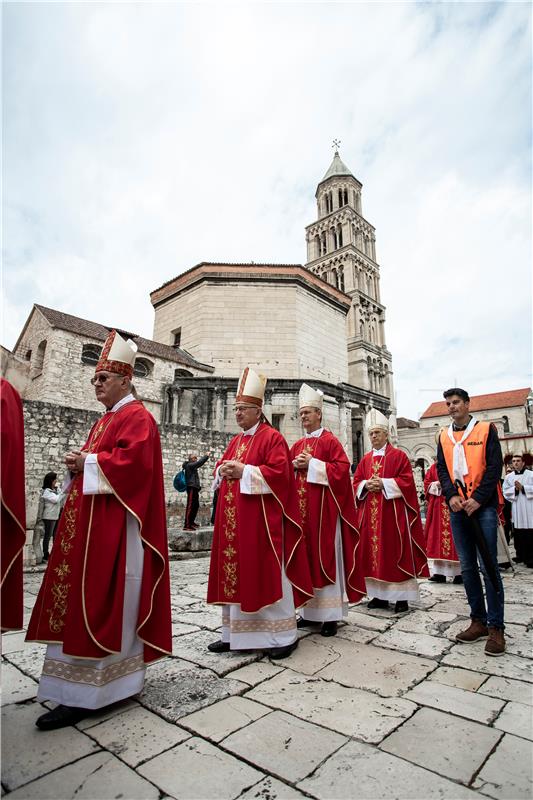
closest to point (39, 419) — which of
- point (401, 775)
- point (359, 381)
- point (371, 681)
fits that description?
point (371, 681)

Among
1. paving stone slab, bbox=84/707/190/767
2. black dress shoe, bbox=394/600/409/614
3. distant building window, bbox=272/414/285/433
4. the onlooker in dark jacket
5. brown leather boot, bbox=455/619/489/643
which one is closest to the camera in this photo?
paving stone slab, bbox=84/707/190/767

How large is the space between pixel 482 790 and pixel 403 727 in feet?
1.64

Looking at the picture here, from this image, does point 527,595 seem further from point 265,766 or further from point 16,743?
point 16,743

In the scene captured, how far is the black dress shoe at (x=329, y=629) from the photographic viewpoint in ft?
12.2

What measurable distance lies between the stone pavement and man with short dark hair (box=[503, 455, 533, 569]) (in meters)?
5.35

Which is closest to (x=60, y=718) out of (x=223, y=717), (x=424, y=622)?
(x=223, y=717)

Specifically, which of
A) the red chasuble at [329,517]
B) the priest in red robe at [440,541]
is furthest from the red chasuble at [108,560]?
the priest in red robe at [440,541]

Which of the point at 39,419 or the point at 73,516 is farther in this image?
the point at 39,419

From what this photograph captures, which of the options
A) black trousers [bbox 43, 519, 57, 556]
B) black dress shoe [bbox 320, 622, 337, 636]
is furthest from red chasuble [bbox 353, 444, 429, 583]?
black trousers [bbox 43, 519, 57, 556]

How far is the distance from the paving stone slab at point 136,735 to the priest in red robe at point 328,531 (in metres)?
1.92

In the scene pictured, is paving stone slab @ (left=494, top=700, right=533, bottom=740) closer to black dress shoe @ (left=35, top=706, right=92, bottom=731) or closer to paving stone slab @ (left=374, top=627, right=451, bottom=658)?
paving stone slab @ (left=374, top=627, right=451, bottom=658)

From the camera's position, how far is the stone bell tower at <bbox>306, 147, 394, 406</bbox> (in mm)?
43906

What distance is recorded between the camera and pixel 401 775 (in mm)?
1761

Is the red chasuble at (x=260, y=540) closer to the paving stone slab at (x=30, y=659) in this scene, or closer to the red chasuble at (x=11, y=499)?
the paving stone slab at (x=30, y=659)
